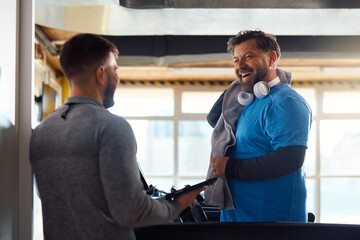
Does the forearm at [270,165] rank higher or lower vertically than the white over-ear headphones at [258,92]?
lower

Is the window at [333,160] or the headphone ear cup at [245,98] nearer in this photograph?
the headphone ear cup at [245,98]

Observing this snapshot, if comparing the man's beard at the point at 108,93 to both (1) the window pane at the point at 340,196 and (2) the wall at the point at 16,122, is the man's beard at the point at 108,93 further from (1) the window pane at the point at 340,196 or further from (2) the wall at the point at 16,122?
(1) the window pane at the point at 340,196

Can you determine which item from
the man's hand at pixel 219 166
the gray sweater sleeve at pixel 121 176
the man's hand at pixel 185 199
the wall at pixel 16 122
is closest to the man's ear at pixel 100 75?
the gray sweater sleeve at pixel 121 176

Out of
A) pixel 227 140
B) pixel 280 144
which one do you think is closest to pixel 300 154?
pixel 280 144

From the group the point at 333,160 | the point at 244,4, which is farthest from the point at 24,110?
the point at 333,160

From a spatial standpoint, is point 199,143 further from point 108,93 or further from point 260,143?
point 108,93

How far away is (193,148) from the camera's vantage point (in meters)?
7.55

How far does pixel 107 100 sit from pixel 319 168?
6.84 metres

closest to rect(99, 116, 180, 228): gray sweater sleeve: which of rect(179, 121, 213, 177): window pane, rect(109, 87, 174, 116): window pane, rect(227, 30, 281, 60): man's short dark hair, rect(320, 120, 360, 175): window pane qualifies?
rect(227, 30, 281, 60): man's short dark hair

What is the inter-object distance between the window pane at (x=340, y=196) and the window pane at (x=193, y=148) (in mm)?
2179

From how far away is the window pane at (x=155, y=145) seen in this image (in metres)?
7.41

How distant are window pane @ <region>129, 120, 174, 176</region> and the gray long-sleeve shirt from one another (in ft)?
20.2

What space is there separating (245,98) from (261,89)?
0.12 meters

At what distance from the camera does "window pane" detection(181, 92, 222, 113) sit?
7.52 meters
